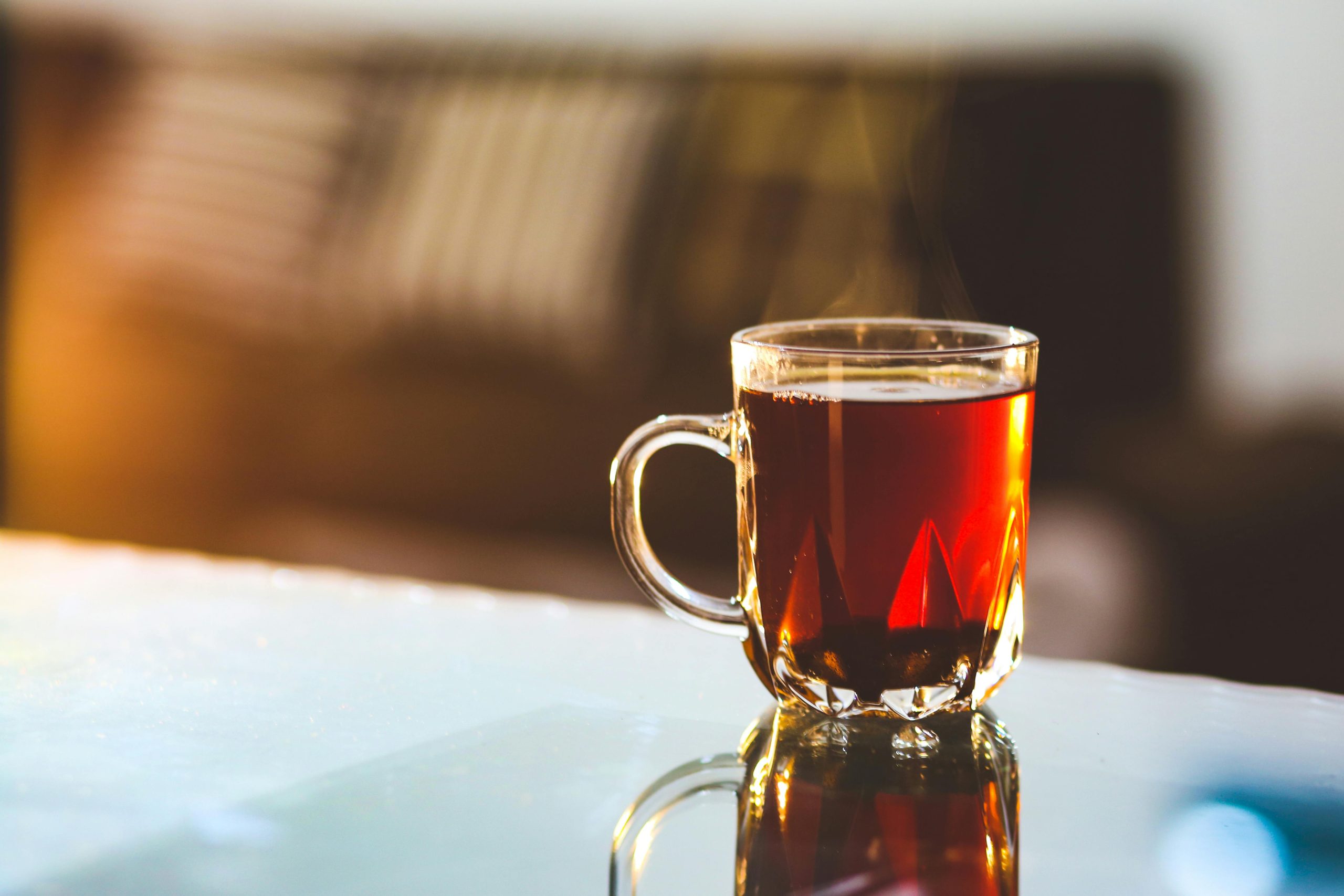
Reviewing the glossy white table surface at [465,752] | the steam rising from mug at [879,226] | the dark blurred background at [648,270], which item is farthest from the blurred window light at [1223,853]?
the steam rising from mug at [879,226]

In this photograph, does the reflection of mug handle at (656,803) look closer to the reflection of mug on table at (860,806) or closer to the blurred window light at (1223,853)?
the reflection of mug on table at (860,806)

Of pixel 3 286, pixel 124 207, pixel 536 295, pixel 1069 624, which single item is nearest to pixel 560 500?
pixel 536 295

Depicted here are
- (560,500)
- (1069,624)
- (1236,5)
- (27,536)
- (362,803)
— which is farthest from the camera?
(1236,5)

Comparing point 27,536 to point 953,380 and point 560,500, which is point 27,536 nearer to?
point 953,380

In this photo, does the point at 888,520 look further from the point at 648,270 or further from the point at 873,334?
the point at 648,270

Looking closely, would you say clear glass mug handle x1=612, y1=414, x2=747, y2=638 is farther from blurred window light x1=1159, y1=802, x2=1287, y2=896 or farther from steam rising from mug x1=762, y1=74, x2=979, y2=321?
steam rising from mug x1=762, y1=74, x2=979, y2=321

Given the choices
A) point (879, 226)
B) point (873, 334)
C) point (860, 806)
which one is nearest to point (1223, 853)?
point (860, 806)

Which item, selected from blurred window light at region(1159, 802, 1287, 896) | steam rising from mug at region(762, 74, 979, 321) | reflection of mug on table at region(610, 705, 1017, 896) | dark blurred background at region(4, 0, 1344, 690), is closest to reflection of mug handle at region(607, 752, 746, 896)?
reflection of mug on table at region(610, 705, 1017, 896)

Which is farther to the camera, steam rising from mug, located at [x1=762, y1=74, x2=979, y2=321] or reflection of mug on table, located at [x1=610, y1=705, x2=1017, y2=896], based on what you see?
steam rising from mug, located at [x1=762, y1=74, x2=979, y2=321]
